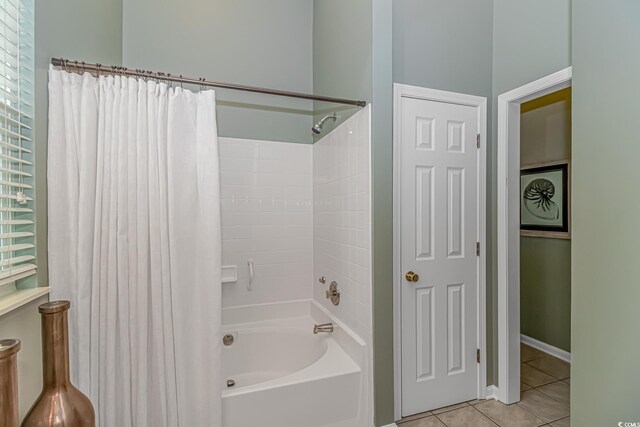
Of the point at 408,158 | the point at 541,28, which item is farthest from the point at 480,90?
the point at 408,158

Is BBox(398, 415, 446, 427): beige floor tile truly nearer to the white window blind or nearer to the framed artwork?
the framed artwork

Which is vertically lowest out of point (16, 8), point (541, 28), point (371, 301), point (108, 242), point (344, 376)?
point (344, 376)

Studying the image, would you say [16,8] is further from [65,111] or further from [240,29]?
[240,29]

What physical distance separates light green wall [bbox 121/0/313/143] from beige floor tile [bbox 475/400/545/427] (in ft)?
8.09

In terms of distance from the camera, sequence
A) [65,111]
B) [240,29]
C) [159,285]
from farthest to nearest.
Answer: [240,29] < [159,285] < [65,111]

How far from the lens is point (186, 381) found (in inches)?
62.0

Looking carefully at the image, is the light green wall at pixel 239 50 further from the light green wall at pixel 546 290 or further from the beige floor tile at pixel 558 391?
the beige floor tile at pixel 558 391

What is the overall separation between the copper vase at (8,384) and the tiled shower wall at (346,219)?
1517 millimetres

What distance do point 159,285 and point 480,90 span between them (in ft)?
7.83

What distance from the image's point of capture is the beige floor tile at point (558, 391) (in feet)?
7.17

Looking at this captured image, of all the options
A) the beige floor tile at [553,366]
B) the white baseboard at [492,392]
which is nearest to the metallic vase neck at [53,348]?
the white baseboard at [492,392]

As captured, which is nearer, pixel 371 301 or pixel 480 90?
pixel 371 301

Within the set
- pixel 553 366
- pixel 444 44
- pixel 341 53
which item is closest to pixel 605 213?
pixel 444 44

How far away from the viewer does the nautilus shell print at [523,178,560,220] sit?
9.67 ft
